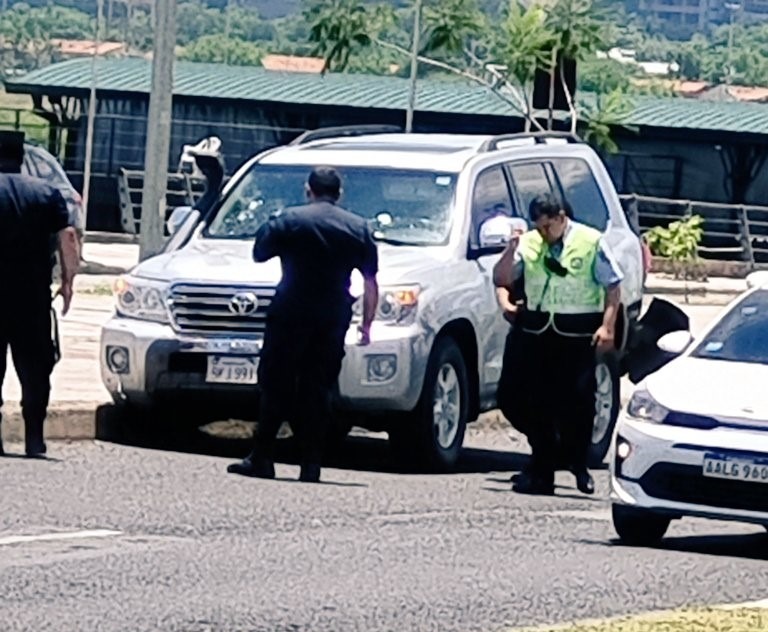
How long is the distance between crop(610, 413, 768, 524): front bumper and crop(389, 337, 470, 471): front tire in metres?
3.00

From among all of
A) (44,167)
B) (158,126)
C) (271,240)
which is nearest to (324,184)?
(271,240)

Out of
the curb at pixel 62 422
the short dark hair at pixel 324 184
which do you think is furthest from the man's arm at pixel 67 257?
the short dark hair at pixel 324 184

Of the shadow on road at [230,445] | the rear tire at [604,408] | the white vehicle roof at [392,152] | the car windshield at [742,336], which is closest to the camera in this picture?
the car windshield at [742,336]

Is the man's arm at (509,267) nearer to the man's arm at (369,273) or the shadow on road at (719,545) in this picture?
the man's arm at (369,273)

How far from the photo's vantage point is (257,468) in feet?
46.6

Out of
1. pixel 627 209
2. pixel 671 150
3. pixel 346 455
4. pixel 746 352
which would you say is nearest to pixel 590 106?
pixel 671 150

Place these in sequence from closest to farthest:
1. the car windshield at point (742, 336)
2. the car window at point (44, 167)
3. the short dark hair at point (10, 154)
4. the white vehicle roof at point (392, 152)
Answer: the car windshield at point (742, 336), the short dark hair at point (10, 154), the white vehicle roof at point (392, 152), the car window at point (44, 167)

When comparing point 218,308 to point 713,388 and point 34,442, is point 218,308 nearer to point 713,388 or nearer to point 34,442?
point 34,442

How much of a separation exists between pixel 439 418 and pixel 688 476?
3497 millimetres

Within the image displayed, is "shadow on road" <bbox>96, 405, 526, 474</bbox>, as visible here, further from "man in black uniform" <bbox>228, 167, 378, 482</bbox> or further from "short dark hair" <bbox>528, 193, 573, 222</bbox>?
"short dark hair" <bbox>528, 193, 573, 222</bbox>

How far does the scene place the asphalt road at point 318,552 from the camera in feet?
31.3

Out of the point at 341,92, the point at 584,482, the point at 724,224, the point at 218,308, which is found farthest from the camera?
the point at 341,92

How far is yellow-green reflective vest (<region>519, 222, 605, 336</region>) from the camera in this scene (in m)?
14.3

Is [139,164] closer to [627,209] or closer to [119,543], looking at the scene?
[627,209]
